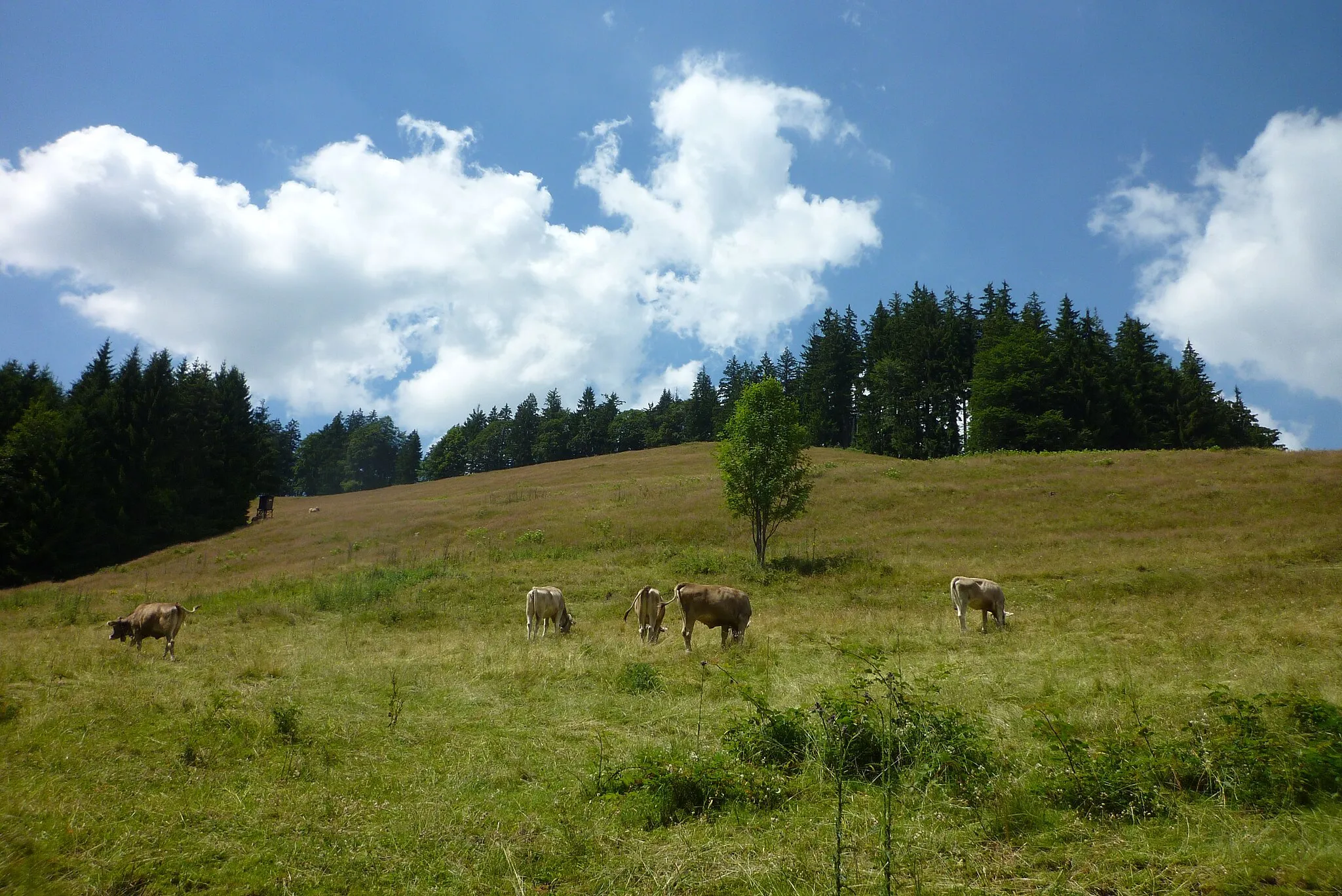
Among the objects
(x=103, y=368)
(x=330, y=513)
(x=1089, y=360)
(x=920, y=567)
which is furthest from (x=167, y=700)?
(x=1089, y=360)

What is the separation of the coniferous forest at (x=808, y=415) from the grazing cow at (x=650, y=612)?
18.0 metres

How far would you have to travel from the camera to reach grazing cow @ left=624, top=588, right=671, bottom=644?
56.6ft

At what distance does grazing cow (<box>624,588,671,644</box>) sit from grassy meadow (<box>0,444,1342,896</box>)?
69 cm

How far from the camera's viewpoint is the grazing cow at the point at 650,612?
17250 millimetres

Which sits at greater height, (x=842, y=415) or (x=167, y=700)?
(x=842, y=415)

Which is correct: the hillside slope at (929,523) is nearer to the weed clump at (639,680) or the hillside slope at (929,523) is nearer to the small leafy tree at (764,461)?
the small leafy tree at (764,461)

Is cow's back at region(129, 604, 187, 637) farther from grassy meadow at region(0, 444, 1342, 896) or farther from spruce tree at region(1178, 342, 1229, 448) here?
spruce tree at region(1178, 342, 1229, 448)

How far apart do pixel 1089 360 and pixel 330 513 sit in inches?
2994

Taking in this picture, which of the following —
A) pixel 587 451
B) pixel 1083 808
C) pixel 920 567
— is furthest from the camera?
pixel 587 451

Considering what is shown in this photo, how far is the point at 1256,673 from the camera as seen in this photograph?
9438 mm

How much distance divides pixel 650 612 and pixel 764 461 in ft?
50.1

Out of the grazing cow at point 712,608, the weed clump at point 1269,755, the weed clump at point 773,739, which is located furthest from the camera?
the grazing cow at point 712,608

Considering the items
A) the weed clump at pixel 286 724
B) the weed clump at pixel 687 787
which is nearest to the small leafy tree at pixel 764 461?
the weed clump at pixel 286 724

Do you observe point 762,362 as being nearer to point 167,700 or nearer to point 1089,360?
point 1089,360
